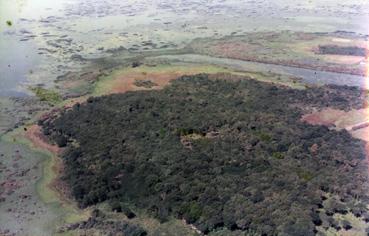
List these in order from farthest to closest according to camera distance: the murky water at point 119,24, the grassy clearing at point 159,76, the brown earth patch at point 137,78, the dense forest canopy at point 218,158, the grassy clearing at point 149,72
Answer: the murky water at point 119,24, the grassy clearing at point 149,72, the grassy clearing at point 159,76, the brown earth patch at point 137,78, the dense forest canopy at point 218,158

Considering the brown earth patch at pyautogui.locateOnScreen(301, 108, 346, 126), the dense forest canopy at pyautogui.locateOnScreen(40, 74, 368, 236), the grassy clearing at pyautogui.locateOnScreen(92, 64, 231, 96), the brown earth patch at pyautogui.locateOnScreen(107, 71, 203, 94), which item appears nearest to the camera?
the dense forest canopy at pyautogui.locateOnScreen(40, 74, 368, 236)

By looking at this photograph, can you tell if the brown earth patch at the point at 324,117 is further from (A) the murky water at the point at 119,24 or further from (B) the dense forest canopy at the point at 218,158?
(A) the murky water at the point at 119,24

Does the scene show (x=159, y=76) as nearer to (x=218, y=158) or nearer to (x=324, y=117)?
(x=324, y=117)

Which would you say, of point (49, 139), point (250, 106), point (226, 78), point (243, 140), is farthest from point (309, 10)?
point (49, 139)

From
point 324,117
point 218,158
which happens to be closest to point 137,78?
point 324,117

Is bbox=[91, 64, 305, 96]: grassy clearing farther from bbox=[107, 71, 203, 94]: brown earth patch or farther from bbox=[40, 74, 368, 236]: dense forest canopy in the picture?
bbox=[40, 74, 368, 236]: dense forest canopy

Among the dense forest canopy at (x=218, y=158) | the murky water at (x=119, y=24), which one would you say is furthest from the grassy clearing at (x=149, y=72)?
the murky water at (x=119, y=24)

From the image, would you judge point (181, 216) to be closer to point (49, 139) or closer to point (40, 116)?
point (49, 139)

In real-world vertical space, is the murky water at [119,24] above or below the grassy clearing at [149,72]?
above

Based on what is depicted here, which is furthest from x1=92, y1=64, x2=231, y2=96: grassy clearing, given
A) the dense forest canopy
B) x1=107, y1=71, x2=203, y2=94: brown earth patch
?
the dense forest canopy
